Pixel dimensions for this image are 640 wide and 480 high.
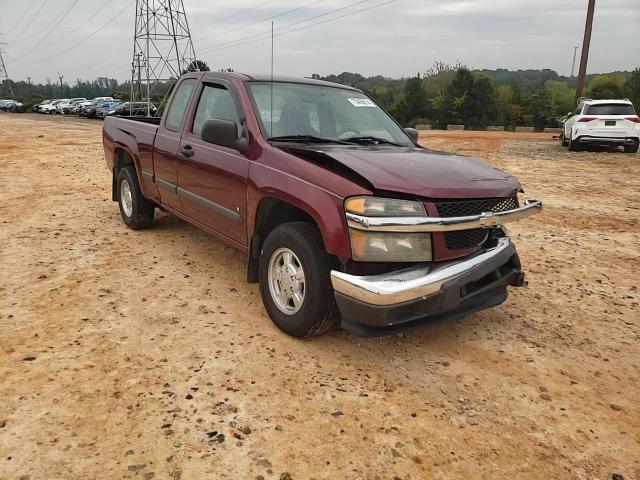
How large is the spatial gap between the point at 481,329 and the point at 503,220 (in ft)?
3.07

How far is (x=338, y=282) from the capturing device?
287cm

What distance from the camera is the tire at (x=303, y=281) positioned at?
3109mm

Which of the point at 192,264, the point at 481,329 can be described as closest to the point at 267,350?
the point at 481,329

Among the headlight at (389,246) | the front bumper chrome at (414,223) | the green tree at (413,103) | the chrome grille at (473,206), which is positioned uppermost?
the green tree at (413,103)

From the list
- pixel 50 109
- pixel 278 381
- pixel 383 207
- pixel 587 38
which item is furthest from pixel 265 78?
pixel 50 109

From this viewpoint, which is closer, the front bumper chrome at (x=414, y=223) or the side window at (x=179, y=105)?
the front bumper chrome at (x=414, y=223)

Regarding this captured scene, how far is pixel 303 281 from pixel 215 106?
1990mm

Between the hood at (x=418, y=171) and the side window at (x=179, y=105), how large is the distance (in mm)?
1705

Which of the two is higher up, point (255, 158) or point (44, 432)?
point (255, 158)

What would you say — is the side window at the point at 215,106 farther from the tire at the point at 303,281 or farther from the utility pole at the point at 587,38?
the utility pole at the point at 587,38

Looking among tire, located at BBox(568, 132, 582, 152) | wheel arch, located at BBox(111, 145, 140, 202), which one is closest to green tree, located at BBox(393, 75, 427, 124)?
tire, located at BBox(568, 132, 582, 152)

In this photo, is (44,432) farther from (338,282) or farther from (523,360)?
(523,360)

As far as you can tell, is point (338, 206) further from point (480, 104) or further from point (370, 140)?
point (480, 104)

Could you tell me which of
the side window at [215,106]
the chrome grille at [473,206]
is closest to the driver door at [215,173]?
the side window at [215,106]
